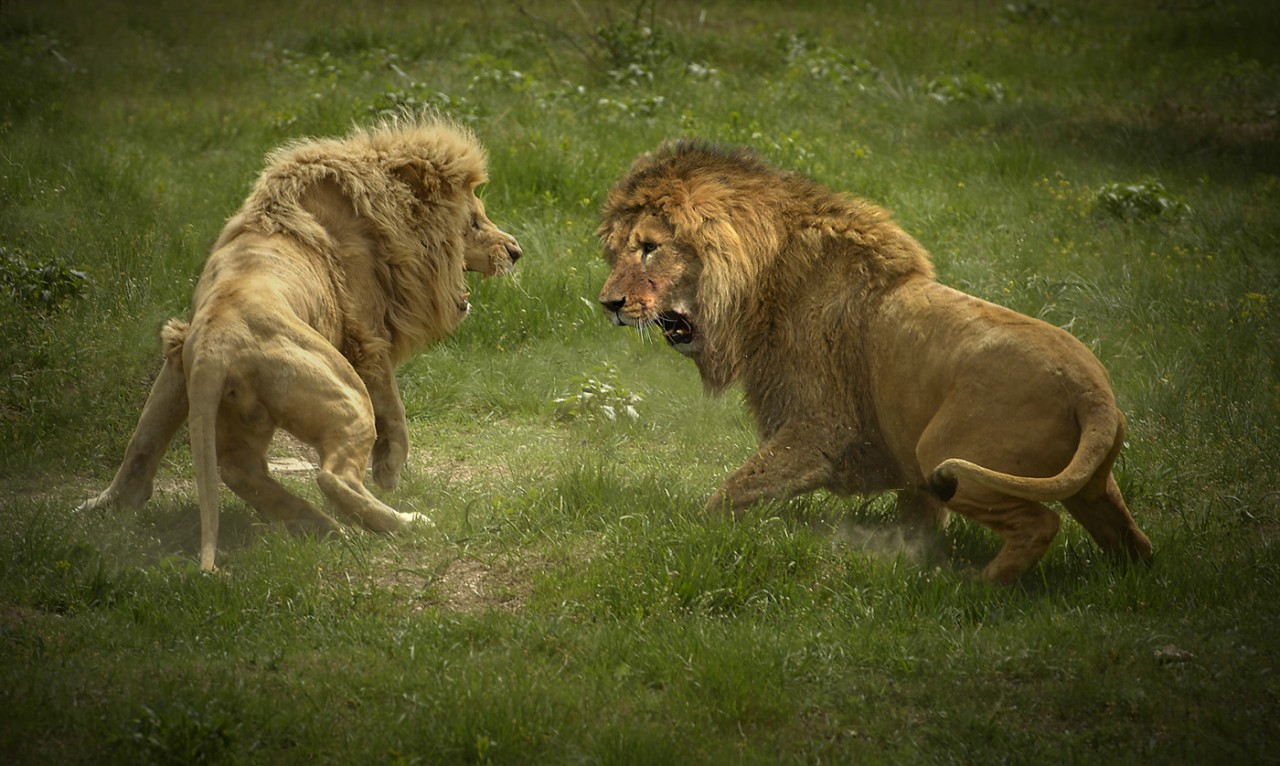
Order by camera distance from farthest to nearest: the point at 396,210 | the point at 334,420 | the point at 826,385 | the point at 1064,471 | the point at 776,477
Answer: the point at 396,210
the point at 826,385
the point at 776,477
the point at 334,420
the point at 1064,471

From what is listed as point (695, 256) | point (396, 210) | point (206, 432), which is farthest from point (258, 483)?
point (695, 256)

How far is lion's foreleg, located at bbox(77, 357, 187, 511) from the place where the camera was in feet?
17.7

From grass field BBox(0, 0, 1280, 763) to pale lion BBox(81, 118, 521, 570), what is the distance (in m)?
0.30

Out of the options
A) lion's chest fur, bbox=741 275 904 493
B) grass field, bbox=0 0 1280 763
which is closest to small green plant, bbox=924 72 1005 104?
grass field, bbox=0 0 1280 763

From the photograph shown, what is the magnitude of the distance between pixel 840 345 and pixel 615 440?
205cm

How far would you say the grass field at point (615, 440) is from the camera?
13.1ft

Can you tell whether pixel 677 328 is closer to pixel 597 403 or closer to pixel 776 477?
pixel 776 477

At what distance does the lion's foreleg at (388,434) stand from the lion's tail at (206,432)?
1.03m

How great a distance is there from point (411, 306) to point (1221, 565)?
3715 mm

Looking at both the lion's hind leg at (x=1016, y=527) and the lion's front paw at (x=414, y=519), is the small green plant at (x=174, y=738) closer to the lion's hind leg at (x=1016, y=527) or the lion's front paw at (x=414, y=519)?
the lion's front paw at (x=414, y=519)

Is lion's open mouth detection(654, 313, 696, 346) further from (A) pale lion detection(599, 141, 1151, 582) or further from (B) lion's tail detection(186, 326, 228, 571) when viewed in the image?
(B) lion's tail detection(186, 326, 228, 571)

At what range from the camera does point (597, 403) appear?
738cm

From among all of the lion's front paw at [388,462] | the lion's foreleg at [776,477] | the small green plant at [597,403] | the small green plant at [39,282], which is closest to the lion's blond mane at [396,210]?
the lion's front paw at [388,462]

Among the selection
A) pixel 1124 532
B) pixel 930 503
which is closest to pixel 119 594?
pixel 930 503
